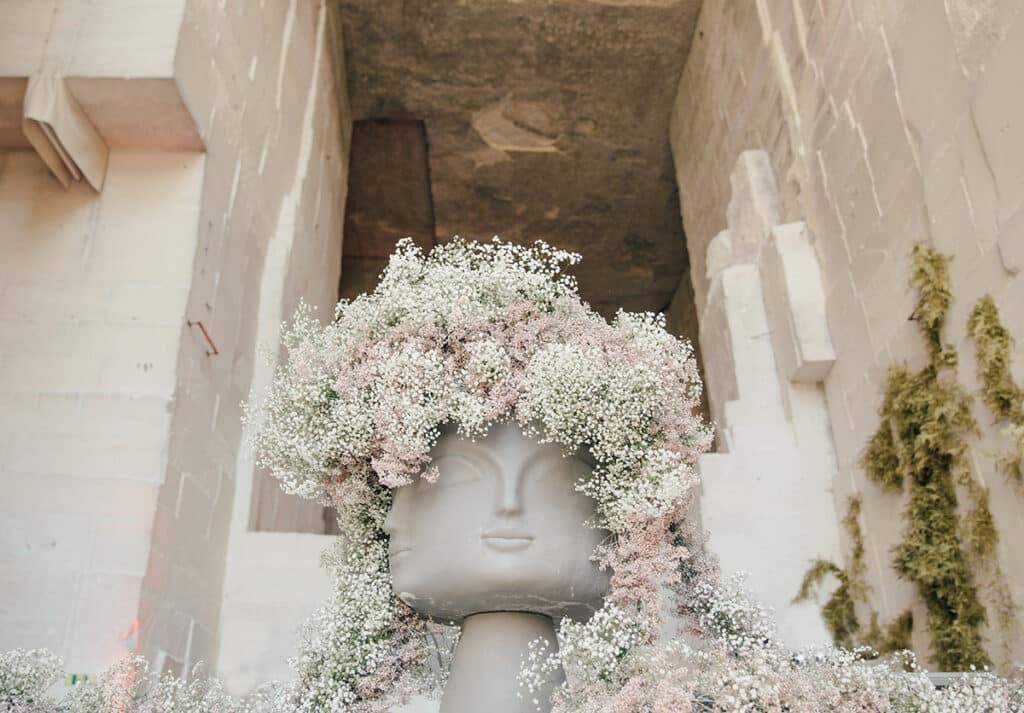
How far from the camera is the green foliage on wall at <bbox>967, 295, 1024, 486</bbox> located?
7.75ft

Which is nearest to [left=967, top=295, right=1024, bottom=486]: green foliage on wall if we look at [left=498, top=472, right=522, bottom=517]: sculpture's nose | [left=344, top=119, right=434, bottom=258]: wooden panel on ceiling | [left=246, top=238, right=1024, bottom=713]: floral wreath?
[left=246, top=238, right=1024, bottom=713]: floral wreath

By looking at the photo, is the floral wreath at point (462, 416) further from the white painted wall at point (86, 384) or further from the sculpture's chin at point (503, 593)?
the white painted wall at point (86, 384)

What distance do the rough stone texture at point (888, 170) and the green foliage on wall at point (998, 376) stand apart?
37mm

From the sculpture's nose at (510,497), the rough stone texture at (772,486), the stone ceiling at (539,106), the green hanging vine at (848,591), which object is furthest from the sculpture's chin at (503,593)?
the stone ceiling at (539,106)

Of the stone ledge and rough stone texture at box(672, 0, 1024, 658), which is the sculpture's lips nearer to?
rough stone texture at box(672, 0, 1024, 658)

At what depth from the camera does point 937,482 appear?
9.20 feet

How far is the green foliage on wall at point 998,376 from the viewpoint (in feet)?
7.75

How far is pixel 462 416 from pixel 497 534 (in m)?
0.23

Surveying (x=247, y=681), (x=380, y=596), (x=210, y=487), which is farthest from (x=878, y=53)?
(x=247, y=681)

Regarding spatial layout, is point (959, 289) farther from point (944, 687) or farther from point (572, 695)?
point (572, 695)

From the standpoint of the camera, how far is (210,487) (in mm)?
3338

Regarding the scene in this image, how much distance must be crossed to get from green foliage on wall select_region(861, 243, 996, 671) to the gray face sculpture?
136 centimetres

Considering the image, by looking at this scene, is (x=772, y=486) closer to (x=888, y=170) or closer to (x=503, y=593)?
(x=888, y=170)

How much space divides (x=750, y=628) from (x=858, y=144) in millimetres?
2399
